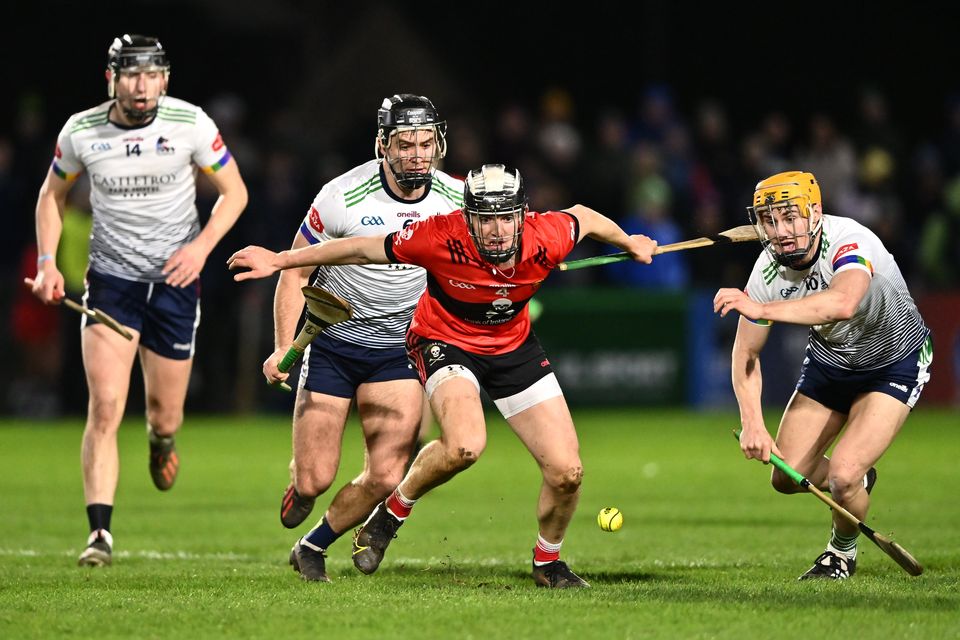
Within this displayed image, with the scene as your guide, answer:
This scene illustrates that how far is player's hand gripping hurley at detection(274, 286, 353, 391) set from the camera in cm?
820

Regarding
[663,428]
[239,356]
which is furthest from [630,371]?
[239,356]

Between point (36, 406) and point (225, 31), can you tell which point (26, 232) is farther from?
point (225, 31)

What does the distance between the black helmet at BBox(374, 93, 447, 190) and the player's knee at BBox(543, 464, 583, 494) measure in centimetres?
172

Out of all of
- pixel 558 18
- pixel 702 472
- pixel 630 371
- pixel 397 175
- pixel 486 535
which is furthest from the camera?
pixel 558 18

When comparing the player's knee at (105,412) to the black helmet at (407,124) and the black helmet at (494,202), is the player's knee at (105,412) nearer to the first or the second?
the black helmet at (407,124)

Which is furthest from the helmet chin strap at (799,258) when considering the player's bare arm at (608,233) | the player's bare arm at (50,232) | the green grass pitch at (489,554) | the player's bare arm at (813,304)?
the player's bare arm at (50,232)

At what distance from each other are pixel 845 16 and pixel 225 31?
381 inches

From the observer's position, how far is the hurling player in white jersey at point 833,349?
809cm

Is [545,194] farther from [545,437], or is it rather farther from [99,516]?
[545,437]

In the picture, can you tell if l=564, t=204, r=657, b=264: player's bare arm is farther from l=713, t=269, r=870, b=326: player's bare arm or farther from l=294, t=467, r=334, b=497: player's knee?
l=294, t=467, r=334, b=497: player's knee

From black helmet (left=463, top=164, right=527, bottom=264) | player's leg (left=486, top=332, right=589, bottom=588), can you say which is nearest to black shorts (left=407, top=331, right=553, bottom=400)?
player's leg (left=486, top=332, right=589, bottom=588)

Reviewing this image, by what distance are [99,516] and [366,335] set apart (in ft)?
6.36

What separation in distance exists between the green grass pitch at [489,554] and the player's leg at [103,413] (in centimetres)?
40

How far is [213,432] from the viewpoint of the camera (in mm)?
17547
